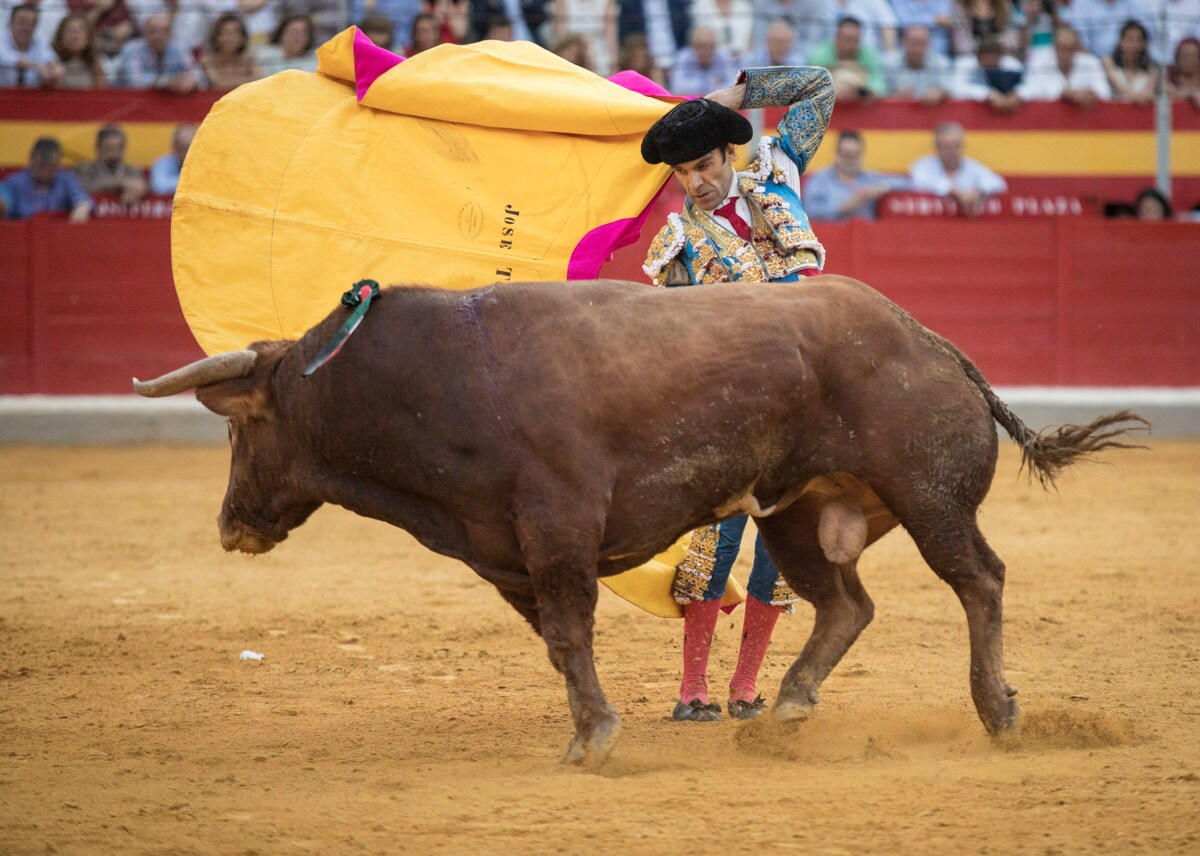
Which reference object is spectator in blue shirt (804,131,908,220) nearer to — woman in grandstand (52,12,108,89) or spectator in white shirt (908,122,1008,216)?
spectator in white shirt (908,122,1008,216)

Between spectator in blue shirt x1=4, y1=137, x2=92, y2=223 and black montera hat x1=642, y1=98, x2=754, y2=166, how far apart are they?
7.62 metres

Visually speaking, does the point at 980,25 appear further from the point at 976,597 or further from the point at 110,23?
the point at 976,597

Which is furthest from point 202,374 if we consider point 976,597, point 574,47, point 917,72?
point 917,72

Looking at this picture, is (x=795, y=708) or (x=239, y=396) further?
(x=795, y=708)

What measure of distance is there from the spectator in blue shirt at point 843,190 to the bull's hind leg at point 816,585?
6826 millimetres

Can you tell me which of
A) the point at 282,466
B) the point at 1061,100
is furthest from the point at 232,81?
the point at 282,466

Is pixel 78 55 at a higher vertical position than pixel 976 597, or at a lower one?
lower

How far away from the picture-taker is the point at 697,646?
13.7 ft

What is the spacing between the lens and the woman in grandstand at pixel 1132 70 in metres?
10.9

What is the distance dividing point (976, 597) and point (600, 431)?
102 cm

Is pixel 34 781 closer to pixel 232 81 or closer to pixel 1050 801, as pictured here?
pixel 1050 801

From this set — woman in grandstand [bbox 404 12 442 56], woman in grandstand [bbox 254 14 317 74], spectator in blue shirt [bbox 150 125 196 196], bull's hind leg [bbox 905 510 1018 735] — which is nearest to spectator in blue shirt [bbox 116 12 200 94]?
spectator in blue shirt [bbox 150 125 196 196]

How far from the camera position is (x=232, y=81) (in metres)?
10.2

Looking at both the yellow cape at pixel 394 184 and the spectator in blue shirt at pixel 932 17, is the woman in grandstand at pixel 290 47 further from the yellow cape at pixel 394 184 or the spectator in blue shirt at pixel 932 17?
the yellow cape at pixel 394 184
